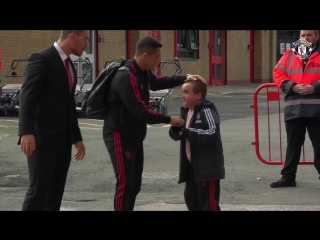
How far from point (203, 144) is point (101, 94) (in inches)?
41.0

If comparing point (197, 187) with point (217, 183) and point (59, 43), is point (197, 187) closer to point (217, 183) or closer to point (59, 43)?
point (217, 183)

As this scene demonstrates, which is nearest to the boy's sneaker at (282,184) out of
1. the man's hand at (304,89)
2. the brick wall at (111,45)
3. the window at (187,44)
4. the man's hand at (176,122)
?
the man's hand at (304,89)

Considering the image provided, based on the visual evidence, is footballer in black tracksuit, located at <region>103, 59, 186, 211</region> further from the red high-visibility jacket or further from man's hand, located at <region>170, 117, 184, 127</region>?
the red high-visibility jacket

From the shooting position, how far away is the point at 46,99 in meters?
6.36

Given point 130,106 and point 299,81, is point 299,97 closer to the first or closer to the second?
point 299,81

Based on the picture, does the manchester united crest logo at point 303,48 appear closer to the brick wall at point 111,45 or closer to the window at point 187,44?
the brick wall at point 111,45

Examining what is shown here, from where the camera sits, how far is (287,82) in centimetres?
934

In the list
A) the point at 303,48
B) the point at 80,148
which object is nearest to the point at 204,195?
the point at 80,148

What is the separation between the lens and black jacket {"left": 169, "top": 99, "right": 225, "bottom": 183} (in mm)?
6613

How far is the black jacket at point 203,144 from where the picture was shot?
260 inches

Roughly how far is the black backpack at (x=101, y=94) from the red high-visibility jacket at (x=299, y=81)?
3.07 meters
